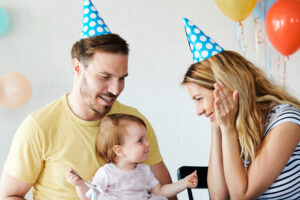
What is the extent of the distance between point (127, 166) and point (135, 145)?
11 centimetres

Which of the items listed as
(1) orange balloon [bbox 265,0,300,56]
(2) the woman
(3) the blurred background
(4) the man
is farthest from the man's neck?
(1) orange balloon [bbox 265,0,300,56]

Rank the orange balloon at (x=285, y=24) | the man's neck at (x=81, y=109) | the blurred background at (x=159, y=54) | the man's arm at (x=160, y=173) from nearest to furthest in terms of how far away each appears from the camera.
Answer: the man's neck at (x=81, y=109) < the man's arm at (x=160, y=173) < the orange balloon at (x=285, y=24) < the blurred background at (x=159, y=54)

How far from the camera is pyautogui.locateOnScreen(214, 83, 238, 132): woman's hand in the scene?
1.71m

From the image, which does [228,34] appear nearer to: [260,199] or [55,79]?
[55,79]

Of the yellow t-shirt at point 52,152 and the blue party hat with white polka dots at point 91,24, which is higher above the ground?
the blue party hat with white polka dots at point 91,24

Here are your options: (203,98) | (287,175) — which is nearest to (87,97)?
(203,98)

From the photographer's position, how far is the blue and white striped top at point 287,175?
5.63 feet

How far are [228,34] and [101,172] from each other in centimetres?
192

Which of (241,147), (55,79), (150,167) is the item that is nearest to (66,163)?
(150,167)

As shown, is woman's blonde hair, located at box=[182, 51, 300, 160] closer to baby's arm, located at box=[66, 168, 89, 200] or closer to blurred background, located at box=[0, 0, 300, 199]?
baby's arm, located at box=[66, 168, 89, 200]

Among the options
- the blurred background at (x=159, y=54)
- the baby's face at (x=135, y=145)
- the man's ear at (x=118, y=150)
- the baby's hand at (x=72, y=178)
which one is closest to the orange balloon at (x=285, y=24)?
the blurred background at (x=159, y=54)

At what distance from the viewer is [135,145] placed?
1.87m

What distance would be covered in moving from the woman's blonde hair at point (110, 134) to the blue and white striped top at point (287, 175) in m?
0.60

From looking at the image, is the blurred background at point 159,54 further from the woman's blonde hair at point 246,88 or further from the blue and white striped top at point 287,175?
the blue and white striped top at point 287,175
